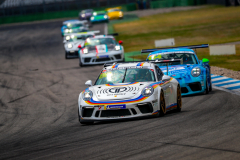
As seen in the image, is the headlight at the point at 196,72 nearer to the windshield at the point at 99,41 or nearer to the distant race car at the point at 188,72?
the distant race car at the point at 188,72

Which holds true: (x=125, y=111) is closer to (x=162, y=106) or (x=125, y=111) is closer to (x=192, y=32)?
(x=162, y=106)

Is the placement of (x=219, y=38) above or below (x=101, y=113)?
below

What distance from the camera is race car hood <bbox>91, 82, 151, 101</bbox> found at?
364 inches

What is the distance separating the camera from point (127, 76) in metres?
10.2

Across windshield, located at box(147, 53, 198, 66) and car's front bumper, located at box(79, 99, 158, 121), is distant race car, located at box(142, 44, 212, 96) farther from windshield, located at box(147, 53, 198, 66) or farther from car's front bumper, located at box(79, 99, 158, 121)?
car's front bumper, located at box(79, 99, 158, 121)

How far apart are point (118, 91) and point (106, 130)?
1.11m

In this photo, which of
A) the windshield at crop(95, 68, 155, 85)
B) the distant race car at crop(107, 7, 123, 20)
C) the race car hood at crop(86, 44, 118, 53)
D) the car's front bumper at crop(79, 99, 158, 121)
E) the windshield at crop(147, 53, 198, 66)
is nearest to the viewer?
the car's front bumper at crop(79, 99, 158, 121)

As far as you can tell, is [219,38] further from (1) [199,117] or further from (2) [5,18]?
(2) [5,18]

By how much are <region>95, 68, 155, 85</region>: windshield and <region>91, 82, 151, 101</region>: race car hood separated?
13.3 inches

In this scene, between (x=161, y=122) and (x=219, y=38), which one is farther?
(x=219, y=38)

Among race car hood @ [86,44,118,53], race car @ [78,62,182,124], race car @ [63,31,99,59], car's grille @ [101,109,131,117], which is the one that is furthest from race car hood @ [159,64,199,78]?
race car @ [63,31,99,59]

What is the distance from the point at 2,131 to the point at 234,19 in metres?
35.6

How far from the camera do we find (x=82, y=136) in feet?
26.7

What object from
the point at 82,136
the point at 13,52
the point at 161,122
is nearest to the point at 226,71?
the point at 161,122
